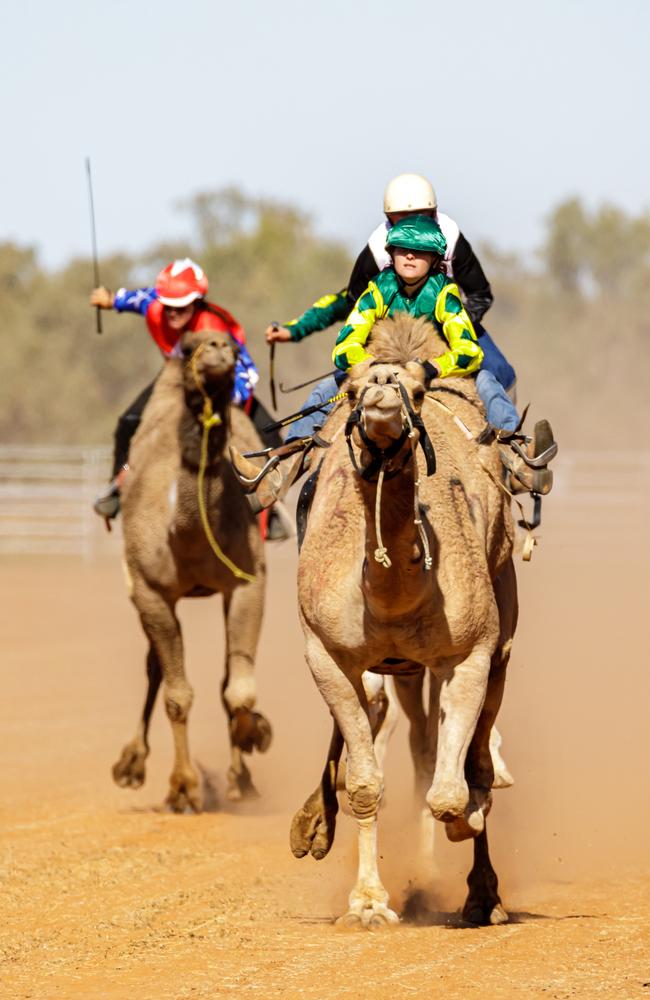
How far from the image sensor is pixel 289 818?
30.9 feet

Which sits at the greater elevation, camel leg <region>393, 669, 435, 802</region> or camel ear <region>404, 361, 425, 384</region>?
camel ear <region>404, 361, 425, 384</region>

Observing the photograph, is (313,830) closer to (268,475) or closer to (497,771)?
(497,771)

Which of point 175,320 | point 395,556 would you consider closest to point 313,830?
point 395,556

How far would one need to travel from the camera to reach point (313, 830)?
6.88 meters

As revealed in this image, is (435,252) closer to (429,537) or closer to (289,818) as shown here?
(429,537)

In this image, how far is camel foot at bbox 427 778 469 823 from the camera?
5.93 m

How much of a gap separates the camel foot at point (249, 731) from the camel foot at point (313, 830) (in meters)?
2.72

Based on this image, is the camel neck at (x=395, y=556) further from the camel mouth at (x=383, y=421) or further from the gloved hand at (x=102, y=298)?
the gloved hand at (x=102, y=298)

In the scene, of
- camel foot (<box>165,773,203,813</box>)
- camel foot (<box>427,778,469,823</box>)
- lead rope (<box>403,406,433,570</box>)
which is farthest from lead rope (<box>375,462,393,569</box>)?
camel foot (<box>165,773,203,813</box>)

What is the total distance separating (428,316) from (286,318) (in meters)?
45.2

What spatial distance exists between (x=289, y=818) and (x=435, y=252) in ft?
12.3

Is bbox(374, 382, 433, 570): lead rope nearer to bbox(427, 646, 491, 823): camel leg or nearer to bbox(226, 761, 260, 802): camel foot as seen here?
bbox(427, 646, 491, 823): camel leg

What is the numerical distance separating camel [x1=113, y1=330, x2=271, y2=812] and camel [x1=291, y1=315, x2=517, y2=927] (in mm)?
2597

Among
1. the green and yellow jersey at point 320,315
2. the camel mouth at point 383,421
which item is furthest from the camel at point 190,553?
the camel mouth at point 383,421
